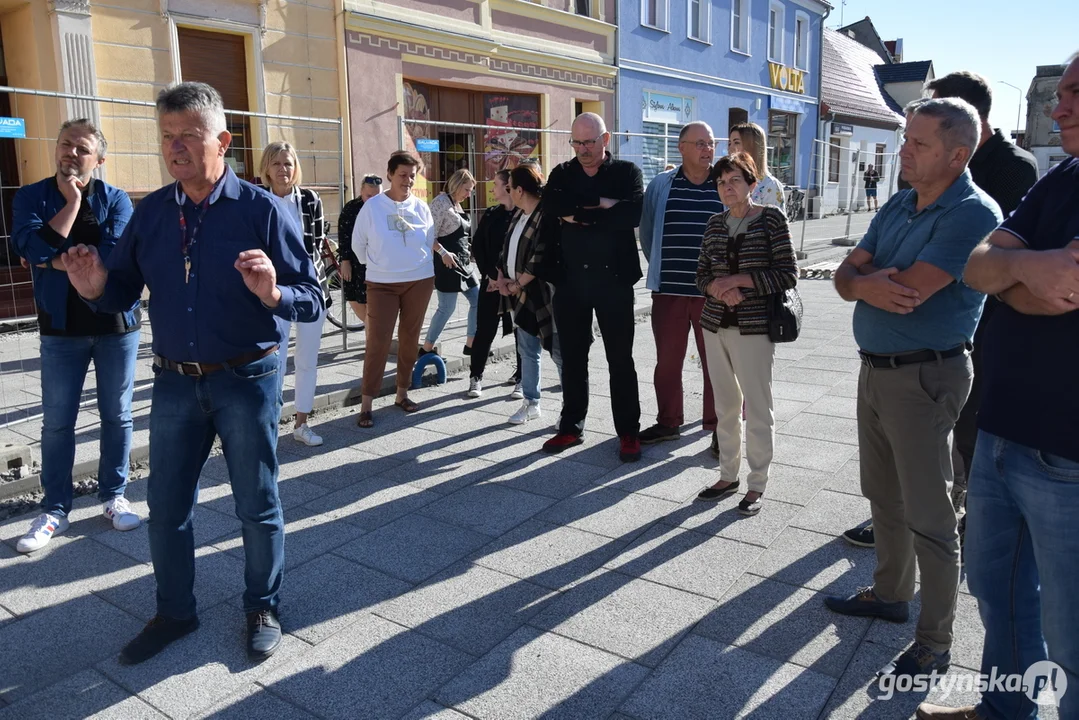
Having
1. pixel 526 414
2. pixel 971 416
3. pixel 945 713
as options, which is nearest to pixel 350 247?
pixel 526 414

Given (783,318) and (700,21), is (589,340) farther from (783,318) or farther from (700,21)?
(700,21)

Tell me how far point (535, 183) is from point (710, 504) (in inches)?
98.3

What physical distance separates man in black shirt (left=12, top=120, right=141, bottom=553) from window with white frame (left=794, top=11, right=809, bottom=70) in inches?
1044

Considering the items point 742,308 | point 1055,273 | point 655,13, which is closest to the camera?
point 1055,273

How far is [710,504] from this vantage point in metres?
4.56

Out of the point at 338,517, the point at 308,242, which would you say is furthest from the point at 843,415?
the point at 308,242

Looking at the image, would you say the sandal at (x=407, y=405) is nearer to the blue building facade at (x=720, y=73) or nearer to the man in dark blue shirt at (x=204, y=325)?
the man in dark blue shirt at (x=204, y=325)

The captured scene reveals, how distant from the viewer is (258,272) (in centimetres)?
286

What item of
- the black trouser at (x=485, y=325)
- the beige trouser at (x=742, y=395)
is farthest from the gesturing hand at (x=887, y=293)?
the black trouser at (x=485, y=325)

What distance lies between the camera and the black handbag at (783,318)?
425cm

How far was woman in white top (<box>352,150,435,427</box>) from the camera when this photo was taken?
6.09 meters

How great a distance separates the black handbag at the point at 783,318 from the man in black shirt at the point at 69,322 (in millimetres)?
3203

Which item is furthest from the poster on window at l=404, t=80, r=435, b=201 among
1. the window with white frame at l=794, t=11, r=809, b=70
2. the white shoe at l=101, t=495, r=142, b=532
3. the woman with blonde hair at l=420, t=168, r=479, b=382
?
the window with white frame at l=794, t=11, r=809, b=70

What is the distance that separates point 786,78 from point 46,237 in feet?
83.7
